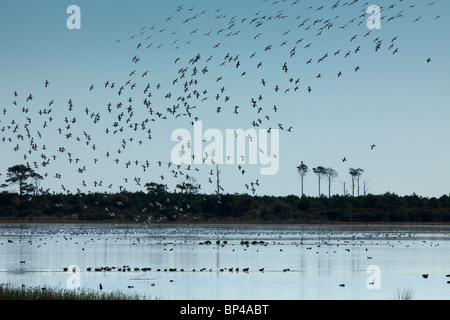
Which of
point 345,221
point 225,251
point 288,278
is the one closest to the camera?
point 288,278

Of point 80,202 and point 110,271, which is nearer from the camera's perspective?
point 110,271

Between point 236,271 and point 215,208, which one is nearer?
point 236,271

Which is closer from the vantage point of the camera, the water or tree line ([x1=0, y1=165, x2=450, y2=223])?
the water

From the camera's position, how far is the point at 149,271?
37.0 m

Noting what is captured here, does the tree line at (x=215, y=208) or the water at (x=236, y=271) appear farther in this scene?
the tree line at (x=215, y=208)

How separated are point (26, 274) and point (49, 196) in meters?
141

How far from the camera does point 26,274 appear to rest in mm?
35594

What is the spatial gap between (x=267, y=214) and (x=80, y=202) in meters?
38.7
